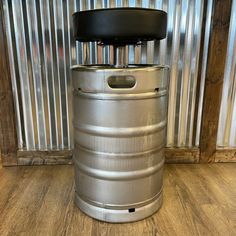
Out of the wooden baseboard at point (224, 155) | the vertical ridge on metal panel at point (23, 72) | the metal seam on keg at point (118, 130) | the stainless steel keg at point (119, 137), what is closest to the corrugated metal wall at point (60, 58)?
the vertical ridge on metal panel at point (23, 72)

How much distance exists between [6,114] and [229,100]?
1440 millimetres

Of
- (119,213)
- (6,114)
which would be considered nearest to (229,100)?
(119,213)

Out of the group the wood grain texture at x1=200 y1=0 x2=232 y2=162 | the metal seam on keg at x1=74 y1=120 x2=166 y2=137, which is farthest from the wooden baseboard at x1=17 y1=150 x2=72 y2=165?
the wood grain texture at x1=200 y1=0 x2=232 y2=162

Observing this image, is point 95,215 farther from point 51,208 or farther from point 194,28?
point 194,28

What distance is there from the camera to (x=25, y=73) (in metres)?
1.57

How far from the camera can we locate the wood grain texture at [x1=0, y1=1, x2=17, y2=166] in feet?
4.93

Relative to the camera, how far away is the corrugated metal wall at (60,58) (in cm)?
148

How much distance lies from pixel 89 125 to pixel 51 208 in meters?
0.51

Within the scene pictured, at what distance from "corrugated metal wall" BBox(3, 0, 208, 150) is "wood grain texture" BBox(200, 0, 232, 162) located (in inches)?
3.2

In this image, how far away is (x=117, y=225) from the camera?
1162 millimetres

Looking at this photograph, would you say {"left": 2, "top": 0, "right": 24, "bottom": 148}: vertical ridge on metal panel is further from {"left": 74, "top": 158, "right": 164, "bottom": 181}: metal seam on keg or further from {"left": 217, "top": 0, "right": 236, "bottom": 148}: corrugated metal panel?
{"left": 217, "top": 0, "right": 236, "bottom": 148}: corrugated metal panel

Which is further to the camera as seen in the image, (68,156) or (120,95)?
(68,156)

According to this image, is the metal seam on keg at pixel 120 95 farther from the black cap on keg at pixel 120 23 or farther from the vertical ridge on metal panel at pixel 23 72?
the vertical ridge on metal panel at pixel 23 72

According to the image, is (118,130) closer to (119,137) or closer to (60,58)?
(119,137)
